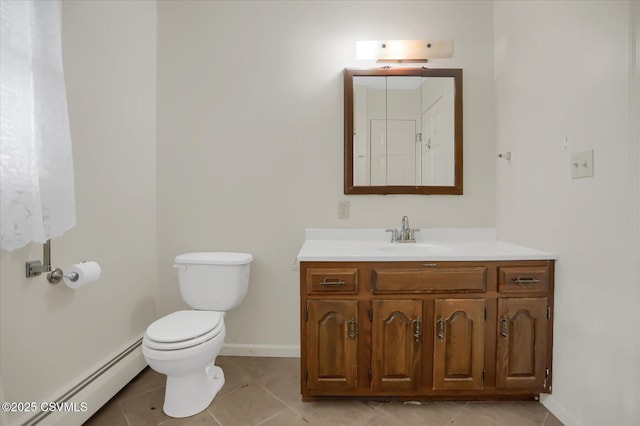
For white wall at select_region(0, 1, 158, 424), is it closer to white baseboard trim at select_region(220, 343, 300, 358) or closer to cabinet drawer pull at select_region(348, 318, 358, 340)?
white baseboard trim at select_region(220, 343, 300, 358)

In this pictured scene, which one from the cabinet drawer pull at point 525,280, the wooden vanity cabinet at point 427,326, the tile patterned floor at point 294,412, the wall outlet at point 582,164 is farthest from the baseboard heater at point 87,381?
the wall outlet at point 582,164

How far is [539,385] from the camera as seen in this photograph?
143cm

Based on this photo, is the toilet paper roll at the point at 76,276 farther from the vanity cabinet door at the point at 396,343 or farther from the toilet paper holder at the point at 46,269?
the vanity cabinet door at the point at 396,343

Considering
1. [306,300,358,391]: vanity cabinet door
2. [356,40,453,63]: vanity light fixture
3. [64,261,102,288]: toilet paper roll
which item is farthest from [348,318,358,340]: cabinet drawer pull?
[356,40,453,63]: vanity light fixture

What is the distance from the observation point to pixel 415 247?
176cm

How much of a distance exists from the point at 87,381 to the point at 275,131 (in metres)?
1.70

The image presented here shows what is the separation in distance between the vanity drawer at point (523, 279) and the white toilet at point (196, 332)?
1.42 m

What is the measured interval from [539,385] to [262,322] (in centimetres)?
160

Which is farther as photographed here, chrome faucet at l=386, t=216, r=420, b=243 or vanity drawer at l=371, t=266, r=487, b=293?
chrome faucet at l=386, t=216, r=420, b=243

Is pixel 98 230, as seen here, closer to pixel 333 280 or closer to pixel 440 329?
pixel 333 280

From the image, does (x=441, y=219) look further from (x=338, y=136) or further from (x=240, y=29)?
(x=240, y=29)

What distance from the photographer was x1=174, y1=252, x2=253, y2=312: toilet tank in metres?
1.72

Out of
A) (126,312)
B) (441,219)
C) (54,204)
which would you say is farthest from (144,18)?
(441,219)

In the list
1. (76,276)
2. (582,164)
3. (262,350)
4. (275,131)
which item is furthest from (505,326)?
(76,276)
